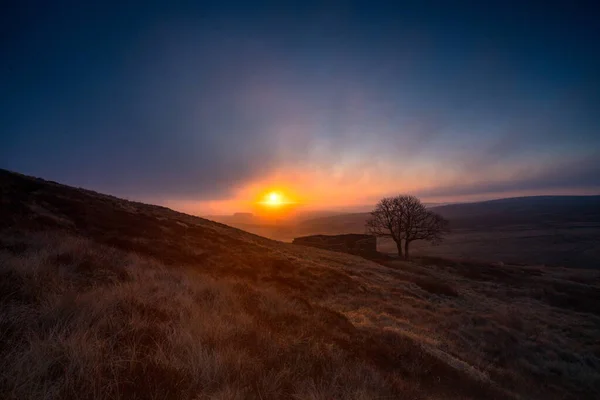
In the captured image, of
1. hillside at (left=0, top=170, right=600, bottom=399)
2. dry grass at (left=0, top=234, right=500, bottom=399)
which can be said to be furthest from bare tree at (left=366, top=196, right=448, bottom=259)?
dry grass at (left=0, top=234, right=500, bottom=399)

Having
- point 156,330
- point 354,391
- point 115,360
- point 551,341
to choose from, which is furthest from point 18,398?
point 551,341

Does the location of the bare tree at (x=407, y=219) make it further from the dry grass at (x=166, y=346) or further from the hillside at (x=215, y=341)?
the dry grass at (x=166, y=346)

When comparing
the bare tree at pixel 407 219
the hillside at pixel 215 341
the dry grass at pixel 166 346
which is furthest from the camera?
the bare tree at pixel 407 219

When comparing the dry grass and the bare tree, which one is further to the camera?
the bare tree

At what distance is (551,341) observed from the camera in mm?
16016

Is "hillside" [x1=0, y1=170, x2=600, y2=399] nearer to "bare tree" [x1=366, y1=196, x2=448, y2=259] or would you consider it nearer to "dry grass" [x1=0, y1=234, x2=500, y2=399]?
"dry grass" [x1=0, y1=234, x2=500, y2=399]

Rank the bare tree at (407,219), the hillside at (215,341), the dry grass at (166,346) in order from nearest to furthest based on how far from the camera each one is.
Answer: the dry grass at (166,346), the hillside at (215,341), the bare tree at (407,219)

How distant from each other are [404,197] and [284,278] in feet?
119

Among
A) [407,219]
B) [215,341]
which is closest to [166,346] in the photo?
[215,341]

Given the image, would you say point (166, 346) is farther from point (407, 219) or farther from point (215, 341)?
point (407, 219)

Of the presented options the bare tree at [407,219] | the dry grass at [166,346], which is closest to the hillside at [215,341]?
→ the dry grass at [166,346]

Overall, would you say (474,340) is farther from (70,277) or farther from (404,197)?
(404,197)

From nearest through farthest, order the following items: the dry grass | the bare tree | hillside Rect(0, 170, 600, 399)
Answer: the dry grass, hillside Rect(0, 170, 600, 399), the bare tree

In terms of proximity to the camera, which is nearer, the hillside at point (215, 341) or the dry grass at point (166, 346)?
the dry grass at point (166, 346)
